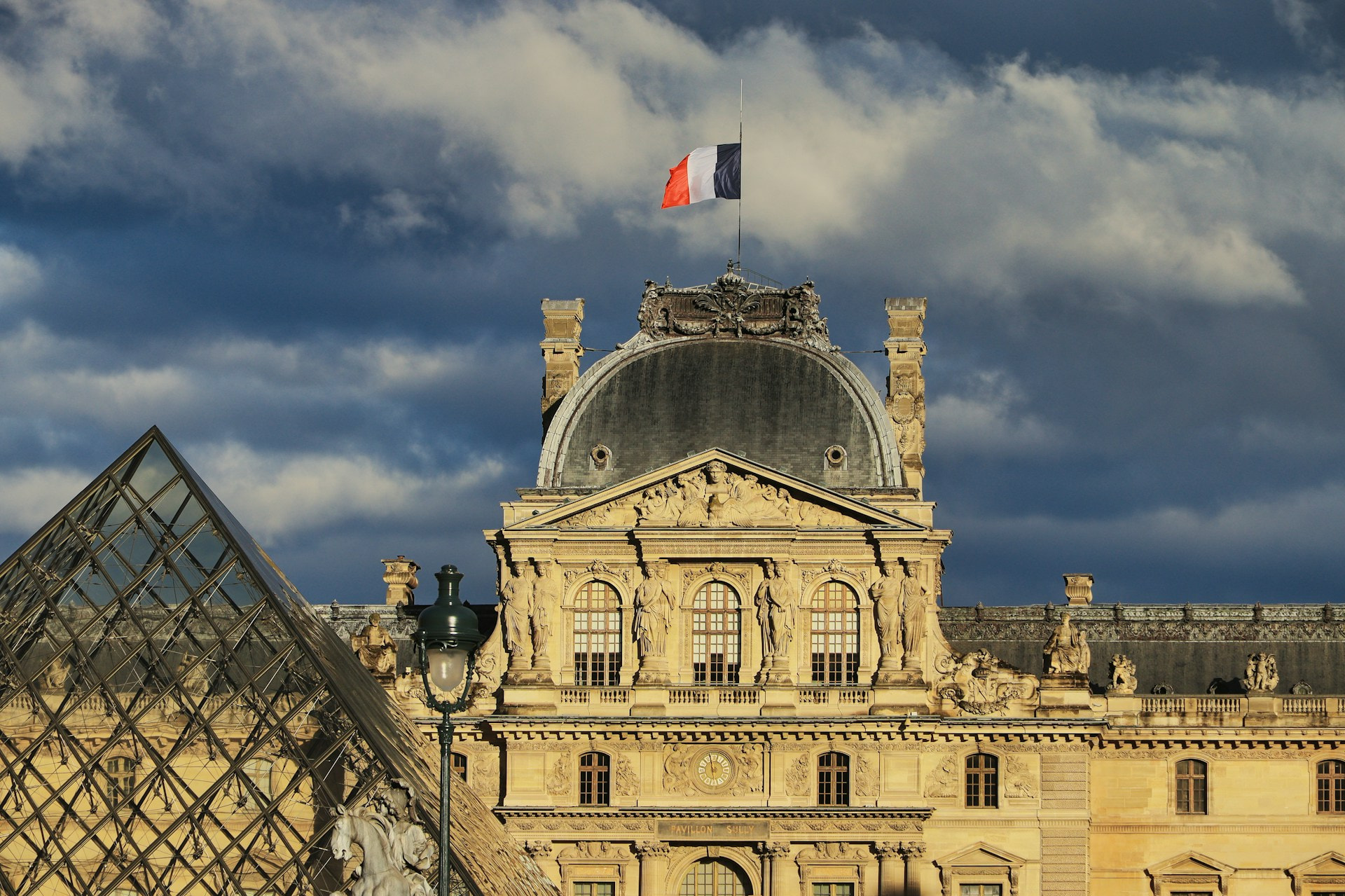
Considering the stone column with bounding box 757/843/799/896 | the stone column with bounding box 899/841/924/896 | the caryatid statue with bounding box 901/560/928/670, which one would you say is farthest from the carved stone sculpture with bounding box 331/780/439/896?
the caryatid statue with bounding box 901/560/928/670

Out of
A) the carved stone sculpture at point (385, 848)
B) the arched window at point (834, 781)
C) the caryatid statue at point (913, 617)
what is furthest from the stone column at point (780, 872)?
the carved stone sculpture at point (385, 848)

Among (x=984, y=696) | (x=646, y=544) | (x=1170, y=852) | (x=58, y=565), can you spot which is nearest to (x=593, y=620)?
(x=646, y=544)

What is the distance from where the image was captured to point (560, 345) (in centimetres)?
6988

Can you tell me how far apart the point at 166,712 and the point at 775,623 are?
24313 mm

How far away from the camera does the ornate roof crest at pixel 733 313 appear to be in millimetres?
67062

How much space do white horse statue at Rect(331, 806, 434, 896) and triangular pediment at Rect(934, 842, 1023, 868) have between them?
26763mm

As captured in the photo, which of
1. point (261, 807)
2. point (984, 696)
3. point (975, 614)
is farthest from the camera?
point (975, 614)

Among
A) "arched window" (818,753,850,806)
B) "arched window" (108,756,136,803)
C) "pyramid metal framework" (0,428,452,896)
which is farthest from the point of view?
"arched window" (818,753,850,806)

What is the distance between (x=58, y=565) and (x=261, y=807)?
20.3ft

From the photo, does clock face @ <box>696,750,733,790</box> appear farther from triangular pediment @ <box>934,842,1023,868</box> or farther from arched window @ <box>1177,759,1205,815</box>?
arched window @ <box>1177,759,1205,815</box>

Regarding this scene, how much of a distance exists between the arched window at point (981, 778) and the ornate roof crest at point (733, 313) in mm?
11172

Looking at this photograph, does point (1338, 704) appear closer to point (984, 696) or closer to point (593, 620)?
point (984, 696)

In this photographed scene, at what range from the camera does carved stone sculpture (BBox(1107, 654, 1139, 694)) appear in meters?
64.2

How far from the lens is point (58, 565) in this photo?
4259 cm
